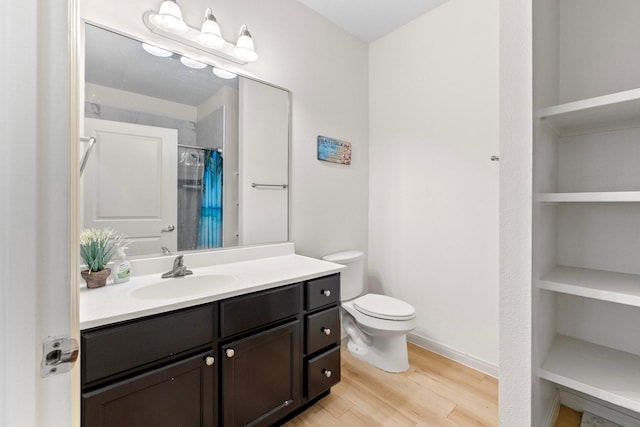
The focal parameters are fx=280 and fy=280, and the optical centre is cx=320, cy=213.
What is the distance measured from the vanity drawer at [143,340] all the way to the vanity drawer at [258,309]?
0.06m

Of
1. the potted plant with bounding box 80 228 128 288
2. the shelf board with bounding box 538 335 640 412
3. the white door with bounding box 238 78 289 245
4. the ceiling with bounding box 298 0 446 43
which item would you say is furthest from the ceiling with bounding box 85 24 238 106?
the shelf board with bounding box 538 335 640 412

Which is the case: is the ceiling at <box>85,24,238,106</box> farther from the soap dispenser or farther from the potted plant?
the soap dispenser

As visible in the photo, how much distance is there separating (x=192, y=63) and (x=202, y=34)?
0.17 metres

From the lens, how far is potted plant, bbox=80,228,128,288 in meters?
1.22

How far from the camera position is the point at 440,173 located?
2178mm

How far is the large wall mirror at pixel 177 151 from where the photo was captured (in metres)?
1.36

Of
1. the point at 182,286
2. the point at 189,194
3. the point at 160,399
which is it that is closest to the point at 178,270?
the point at 182,286

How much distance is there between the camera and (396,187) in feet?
8.06

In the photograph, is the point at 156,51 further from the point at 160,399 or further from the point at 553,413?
the point at 553,413

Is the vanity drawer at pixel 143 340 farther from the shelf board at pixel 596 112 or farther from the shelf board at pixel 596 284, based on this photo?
the shelf board at pixel 596 112

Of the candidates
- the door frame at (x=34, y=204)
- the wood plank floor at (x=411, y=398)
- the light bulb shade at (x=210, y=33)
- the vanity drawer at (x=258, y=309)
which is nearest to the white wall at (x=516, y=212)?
the wood plank floor at (x=411, y=398)

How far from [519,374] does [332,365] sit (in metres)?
0.96

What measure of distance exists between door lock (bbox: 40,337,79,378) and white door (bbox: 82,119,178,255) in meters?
1.12

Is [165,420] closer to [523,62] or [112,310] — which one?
[112,310]
